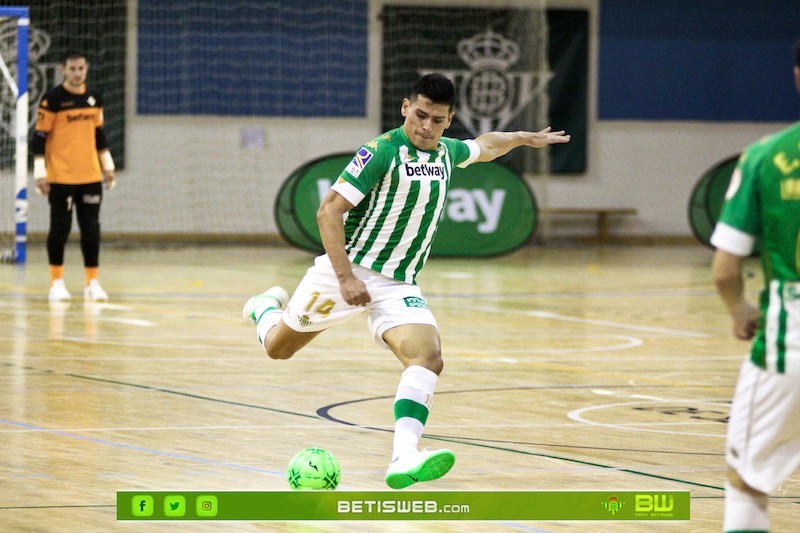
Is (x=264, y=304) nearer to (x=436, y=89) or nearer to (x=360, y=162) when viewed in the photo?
(x=360, y=162)

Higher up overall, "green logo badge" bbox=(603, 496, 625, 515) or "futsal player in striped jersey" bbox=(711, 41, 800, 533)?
"futsal player in striped jersey" bbox=(711, 41, 800, 533)

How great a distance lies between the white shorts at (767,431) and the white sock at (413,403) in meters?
1.88

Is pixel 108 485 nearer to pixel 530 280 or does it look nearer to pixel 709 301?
pixel 709 301

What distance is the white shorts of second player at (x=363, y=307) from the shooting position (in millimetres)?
5664

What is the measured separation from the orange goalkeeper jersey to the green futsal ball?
739 centimetres

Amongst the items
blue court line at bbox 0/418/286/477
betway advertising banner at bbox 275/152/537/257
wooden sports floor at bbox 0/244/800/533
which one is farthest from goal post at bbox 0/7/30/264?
blue court line at bbox 0/418/286/477

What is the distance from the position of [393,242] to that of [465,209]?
1263 centimetres

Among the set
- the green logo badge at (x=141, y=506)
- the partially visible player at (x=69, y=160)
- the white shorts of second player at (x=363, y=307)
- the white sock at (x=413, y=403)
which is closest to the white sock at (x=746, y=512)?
the white sock at (x=413, y=403)

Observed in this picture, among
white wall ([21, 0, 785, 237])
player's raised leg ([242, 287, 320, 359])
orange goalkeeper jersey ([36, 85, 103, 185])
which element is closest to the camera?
player's raised leg ([242, 287, 320, 359])

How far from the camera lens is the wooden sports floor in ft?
17.3

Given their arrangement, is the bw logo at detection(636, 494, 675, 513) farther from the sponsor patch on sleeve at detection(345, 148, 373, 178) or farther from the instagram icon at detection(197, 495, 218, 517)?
the sponsor patch on sleeve at detection(345, 148, 373, 178)

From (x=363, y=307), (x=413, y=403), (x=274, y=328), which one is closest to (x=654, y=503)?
(x=413, y=403)

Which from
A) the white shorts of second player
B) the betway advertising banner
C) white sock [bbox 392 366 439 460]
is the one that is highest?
the white shorts of second player

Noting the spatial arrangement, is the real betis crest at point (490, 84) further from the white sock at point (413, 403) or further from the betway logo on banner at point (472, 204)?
the white sock at point (413, 403)
